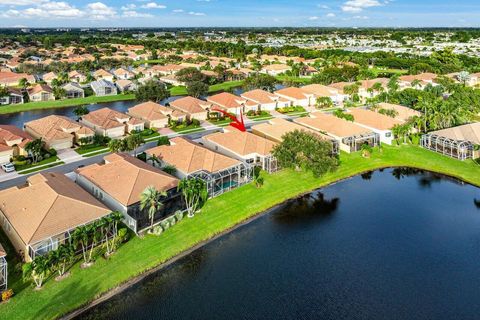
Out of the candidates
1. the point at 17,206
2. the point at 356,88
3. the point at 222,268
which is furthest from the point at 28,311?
the point at 356,88

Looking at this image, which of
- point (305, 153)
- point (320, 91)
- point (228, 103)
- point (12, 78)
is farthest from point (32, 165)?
point (12, 78)

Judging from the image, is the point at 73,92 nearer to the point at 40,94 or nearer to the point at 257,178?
the point at 40,94

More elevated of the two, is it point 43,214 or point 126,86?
point 126,86

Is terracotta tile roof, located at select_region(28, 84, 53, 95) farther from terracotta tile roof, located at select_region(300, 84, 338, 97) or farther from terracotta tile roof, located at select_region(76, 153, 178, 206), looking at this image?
terracotta tile roof, located at select_region(300, 84, 338, 97)

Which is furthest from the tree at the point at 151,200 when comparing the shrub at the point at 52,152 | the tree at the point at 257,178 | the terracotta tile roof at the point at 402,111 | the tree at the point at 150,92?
the terracotta tile roof at the point at 402,111

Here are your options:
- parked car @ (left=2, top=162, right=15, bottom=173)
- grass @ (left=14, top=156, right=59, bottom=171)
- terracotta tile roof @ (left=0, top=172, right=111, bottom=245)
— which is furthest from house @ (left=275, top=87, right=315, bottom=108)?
terracotta tile roof @ (left=0, top=172, right=111, bottom=245)

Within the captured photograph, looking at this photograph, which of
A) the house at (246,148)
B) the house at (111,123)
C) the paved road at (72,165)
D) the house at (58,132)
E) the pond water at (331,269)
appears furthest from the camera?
the house at (111,123)

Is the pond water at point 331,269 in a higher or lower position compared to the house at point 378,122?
lower

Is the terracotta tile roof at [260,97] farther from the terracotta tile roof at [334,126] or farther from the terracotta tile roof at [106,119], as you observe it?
the terracotta tile roof at [106,119]
